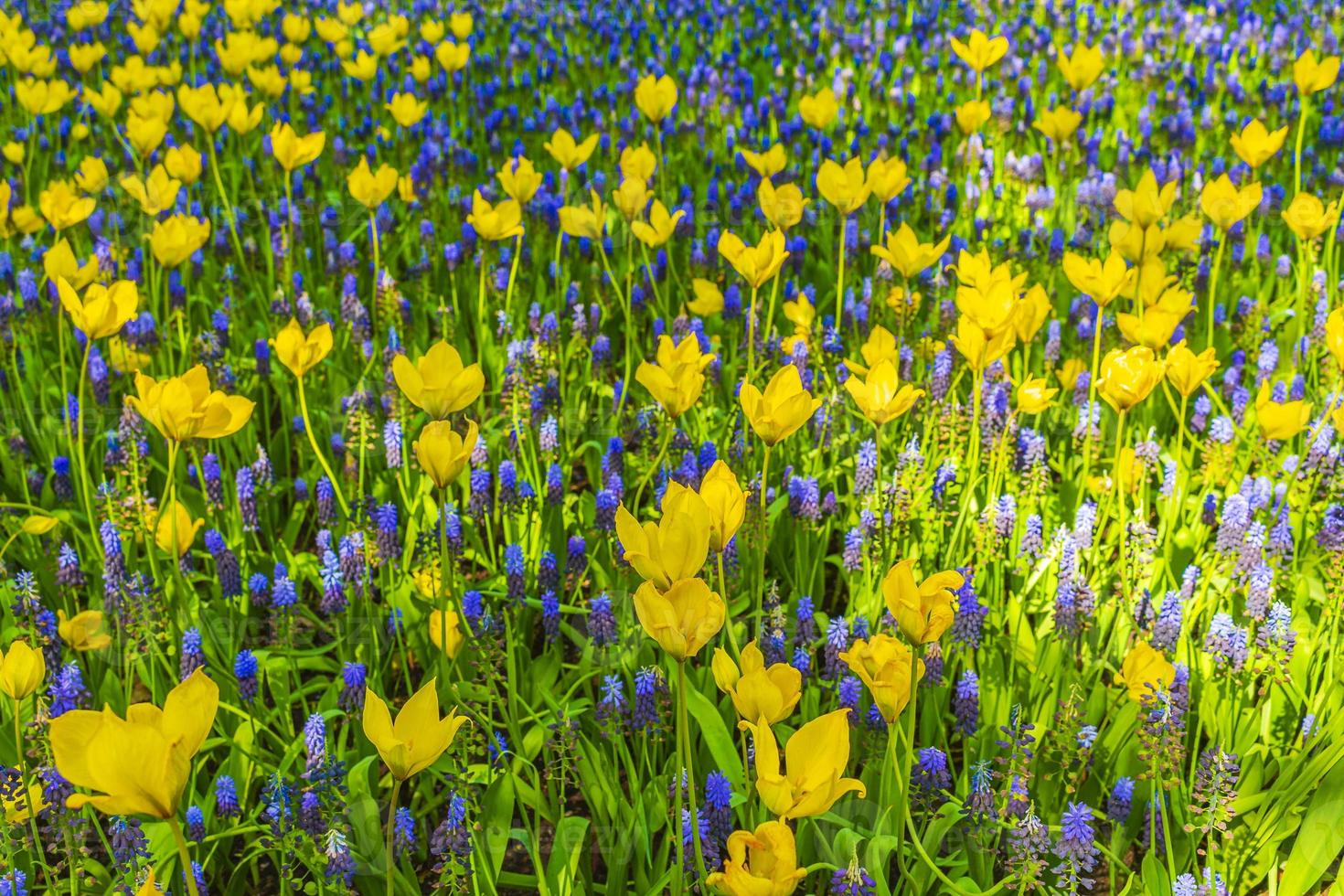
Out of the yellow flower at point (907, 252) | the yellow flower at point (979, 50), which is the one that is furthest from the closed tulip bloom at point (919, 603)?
the yellow flower at point (979, 50)

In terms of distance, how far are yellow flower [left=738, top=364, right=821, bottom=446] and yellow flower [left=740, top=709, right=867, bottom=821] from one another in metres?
0.71

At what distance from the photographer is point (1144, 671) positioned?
2.04 metres

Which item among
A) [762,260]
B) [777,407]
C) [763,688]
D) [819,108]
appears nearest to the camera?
[763,688]

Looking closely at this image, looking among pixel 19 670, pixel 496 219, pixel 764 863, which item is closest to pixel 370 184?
pixel 496 219

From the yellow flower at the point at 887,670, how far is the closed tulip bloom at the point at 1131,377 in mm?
1009

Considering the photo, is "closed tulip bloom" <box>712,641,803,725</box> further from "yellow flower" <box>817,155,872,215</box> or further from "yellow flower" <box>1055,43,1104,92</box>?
"yellow flower" <box>1055,43,1104,92</box>

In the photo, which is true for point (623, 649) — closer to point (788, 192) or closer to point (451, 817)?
point (451, 817)

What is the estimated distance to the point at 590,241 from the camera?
14.9 ft

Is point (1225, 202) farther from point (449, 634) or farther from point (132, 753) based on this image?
point (132, 753)

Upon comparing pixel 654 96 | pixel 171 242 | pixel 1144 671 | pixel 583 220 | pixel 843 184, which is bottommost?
pixel 1144 671

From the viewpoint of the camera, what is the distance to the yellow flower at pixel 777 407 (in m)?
1.98

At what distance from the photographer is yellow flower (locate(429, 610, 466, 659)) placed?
2.18m

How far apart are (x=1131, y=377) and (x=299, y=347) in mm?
1705

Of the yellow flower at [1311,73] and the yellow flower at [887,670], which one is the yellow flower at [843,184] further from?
the yellow flower at [887,670]
